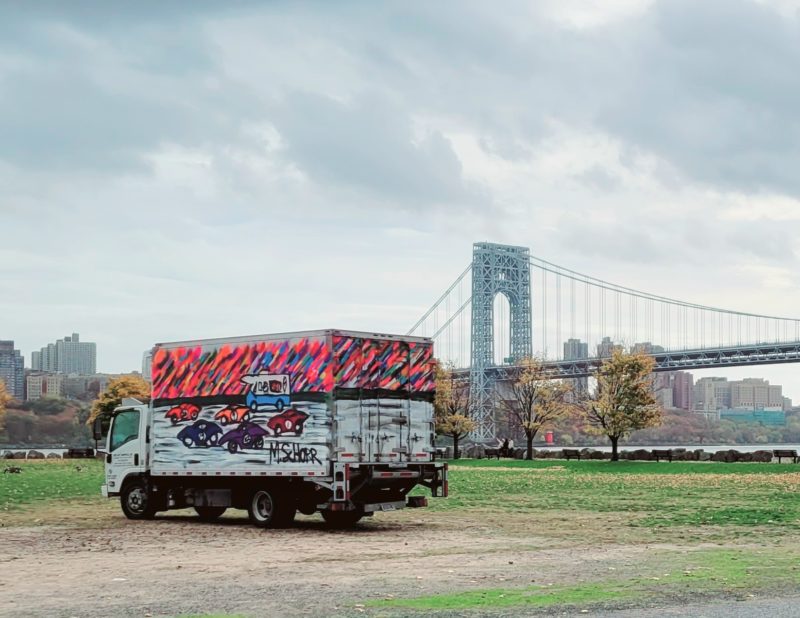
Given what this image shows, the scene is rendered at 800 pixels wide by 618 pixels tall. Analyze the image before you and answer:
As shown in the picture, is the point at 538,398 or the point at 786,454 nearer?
the point at 786,454

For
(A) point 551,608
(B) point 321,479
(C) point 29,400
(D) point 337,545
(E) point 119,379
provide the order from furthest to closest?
(C) point 29,400
(E) point 119,379
(B) point 321,479
(D) point 337,545
(A) point 551,608

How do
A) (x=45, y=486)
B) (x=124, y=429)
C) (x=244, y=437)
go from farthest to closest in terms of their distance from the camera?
(x=45, y=486) < (x=124, y=429) < (x=244, y=437)

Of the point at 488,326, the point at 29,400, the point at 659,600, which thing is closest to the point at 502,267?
the point at 488,326

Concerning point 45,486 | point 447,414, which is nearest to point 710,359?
point 447,414

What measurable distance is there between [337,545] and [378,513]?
723 centimetres

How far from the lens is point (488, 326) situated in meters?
108

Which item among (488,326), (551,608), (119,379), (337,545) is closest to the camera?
(551,608)

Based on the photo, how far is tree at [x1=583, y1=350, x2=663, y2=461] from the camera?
2758 inches

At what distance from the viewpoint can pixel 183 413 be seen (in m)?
24.1

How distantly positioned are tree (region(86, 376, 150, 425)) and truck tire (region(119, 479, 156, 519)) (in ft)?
220

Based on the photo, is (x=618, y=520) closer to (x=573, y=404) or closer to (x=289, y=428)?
(x=289, y=428)

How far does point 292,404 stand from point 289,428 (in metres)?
0.45

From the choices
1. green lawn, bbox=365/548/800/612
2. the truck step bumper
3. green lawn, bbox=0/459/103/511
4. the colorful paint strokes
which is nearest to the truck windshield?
the colorful paint strokes

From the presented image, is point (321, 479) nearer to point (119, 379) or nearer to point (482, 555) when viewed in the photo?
point (482, 555)
